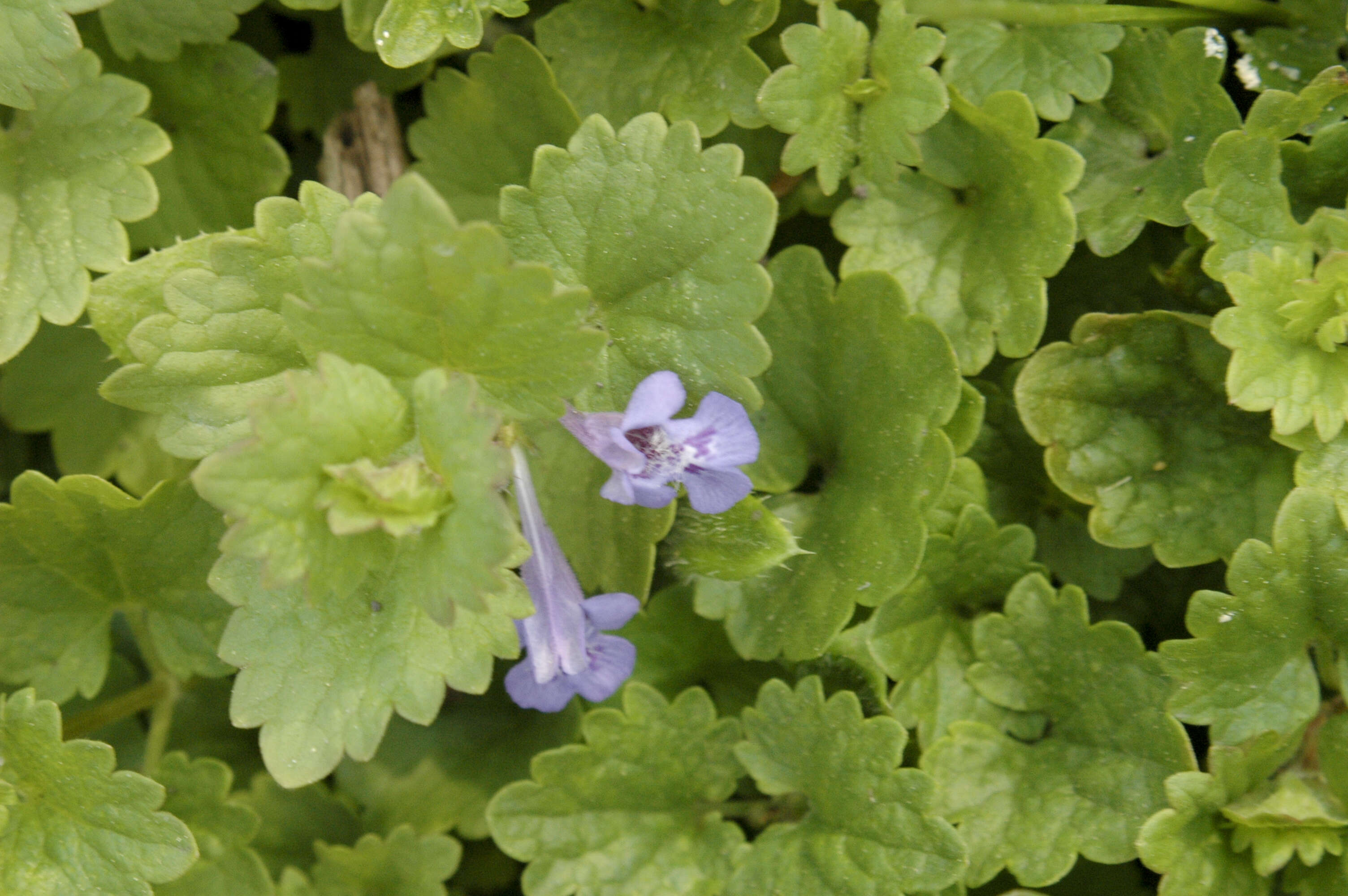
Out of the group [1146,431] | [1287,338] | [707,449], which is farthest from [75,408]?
[1287,338]

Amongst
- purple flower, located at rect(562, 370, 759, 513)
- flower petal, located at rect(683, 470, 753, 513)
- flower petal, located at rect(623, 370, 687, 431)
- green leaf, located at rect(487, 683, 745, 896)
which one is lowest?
green leaf, located at rect(487, 683, 745, 896)

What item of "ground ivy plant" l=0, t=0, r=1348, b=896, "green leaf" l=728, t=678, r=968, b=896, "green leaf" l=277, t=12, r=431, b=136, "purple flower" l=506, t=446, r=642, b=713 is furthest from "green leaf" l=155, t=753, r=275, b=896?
"green leaf" l=277, t=12, r=431, b=136

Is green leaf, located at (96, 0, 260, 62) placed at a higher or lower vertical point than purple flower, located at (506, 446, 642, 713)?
higher

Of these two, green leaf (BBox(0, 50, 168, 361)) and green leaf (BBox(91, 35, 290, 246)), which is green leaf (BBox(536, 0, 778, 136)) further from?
green leaf (BBox(0, 50, 168, 361))

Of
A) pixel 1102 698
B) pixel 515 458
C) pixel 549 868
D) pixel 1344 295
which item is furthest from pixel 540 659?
pixel 1344 295

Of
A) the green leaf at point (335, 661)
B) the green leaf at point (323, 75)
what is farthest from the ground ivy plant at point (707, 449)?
the green leaf at point (323, 75)

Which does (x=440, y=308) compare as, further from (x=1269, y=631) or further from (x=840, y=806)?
(x=1269, y=631)

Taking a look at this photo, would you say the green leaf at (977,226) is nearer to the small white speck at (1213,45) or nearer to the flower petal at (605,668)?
the small white speck at (1213,45)
